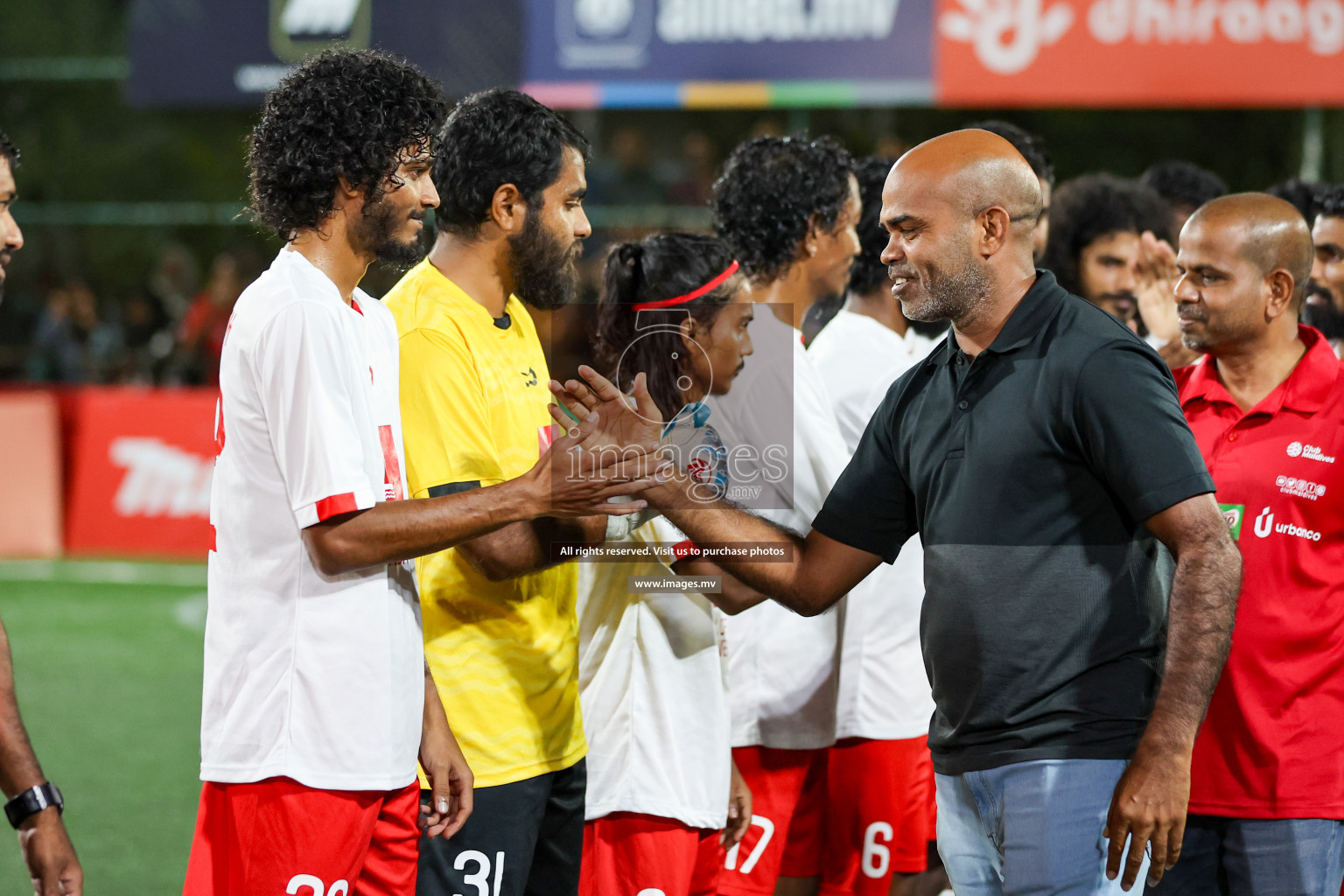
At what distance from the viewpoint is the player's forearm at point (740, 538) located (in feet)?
10.5

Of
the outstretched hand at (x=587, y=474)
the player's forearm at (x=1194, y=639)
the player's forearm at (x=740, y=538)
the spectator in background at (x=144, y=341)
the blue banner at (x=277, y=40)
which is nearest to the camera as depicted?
the player's forearm at (x=1194, y=639)

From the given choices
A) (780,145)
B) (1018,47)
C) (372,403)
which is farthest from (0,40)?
(372,403)

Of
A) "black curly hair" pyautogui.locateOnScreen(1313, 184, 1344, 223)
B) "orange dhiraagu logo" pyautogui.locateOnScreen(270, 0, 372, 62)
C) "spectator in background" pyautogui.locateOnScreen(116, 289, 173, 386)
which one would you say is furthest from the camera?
"spectator in background" pyautogui.locateOnScreen(116, 289, 173, 386)

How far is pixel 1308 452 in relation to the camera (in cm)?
349

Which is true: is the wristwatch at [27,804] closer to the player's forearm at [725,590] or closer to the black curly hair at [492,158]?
the player's forearm at [725,590]

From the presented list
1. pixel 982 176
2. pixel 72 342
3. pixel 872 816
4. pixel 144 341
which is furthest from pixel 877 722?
pixel 72 342

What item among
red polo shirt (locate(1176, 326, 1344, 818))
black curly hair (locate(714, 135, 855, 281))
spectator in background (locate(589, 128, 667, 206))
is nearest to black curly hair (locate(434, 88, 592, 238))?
black curly hair (locate(714, 135, 855, 281))

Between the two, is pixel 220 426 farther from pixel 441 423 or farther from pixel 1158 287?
pixel 1158 287

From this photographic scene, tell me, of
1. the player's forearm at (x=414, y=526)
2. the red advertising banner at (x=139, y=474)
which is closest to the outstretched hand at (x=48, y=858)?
the player's forearm at (x=414, y=526)

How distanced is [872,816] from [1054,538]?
1.73 metres

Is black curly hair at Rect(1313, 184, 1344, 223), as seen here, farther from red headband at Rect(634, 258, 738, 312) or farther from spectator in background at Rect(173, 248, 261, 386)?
spectator in background at Rect(173, 248, 261, 386)

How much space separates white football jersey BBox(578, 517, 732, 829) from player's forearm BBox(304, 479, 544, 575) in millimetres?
656

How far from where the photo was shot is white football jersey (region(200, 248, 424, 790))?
266 cm

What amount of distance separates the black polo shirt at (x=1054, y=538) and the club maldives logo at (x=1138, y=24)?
30.4ft
